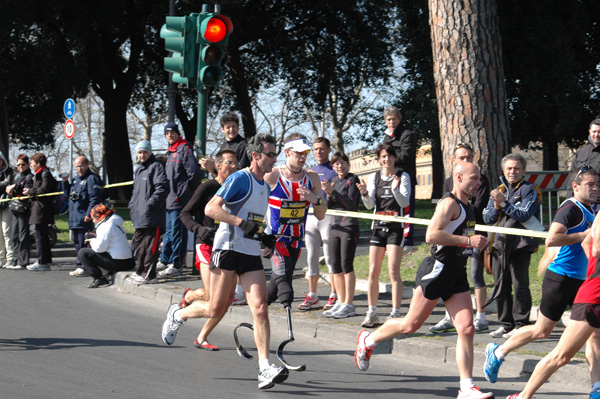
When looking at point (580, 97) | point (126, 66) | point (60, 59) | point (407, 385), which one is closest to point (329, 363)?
point (407, 385)

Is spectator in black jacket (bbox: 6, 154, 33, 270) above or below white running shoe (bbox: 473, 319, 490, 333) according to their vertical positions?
above

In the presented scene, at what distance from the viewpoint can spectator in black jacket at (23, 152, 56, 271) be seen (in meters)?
13.7

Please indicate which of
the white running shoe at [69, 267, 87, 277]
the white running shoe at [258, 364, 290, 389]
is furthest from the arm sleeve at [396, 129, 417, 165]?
the white running shoe at [69, 267, 87, 277]

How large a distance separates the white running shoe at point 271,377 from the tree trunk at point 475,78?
5598 millimetres

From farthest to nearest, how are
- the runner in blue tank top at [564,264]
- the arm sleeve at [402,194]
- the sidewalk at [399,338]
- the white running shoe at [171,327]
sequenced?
1. the arm sleeve at [402,194]
2. the white running shoe at [171,327]
3. the sidewalk at [399,338]
4. the runner in blue tank top at [564,264]

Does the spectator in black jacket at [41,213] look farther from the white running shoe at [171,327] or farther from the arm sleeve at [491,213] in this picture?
the arm sleeve at [491,213]

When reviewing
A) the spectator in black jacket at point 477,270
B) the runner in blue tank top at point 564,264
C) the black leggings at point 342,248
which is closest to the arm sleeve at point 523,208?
the spectator in black jacket at point 477,270

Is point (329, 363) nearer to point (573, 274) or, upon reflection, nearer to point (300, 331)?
point (300, 331)

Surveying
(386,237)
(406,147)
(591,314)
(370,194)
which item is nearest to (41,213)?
(406,147)

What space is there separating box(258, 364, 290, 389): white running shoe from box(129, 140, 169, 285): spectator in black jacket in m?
5.50

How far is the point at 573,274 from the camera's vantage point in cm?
607

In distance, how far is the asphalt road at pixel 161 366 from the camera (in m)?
6.10

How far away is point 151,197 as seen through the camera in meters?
11.4

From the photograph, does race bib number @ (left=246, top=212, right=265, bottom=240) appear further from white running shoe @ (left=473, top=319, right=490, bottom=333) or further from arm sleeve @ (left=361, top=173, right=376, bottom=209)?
white running shoe @ (left=473, top=319, right=490, bottom=333)
